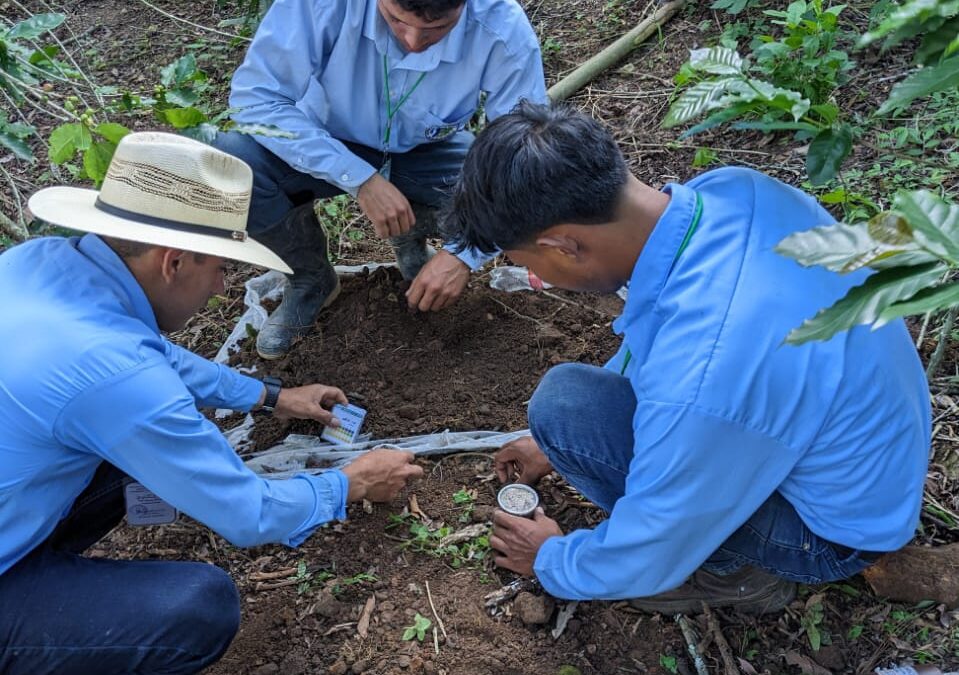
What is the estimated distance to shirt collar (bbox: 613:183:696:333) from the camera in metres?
1.75

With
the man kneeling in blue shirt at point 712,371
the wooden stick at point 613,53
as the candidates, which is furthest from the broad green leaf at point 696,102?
the wooden stick at point 613,53

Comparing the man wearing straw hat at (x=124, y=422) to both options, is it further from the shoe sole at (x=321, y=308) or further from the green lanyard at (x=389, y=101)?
the shoe sole at (x=321, y=308)

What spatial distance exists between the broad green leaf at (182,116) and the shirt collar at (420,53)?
2.71ft

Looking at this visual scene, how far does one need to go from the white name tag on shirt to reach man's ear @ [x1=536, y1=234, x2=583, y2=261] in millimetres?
1307

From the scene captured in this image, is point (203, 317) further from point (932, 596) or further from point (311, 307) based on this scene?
point (932, 596)

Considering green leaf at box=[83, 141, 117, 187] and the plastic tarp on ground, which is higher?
green leaf at box=[83, 141, 117, 187]

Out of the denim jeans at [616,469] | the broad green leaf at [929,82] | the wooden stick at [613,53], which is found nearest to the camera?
the broad green leaf at [929,82]

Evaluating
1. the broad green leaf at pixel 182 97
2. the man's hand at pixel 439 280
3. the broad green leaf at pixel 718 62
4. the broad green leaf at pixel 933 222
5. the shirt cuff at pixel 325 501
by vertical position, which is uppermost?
the broad green leaf at pixel 933 222

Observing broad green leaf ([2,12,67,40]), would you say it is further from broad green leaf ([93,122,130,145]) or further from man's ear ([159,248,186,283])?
man's ear ([159,248,186,283])

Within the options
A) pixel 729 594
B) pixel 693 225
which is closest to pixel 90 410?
pixel 693 225

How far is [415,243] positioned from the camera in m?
3.43

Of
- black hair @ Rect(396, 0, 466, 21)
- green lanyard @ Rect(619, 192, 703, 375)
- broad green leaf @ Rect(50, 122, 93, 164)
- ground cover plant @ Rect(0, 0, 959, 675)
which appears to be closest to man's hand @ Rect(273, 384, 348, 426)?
ground cover plant @ Rect(0, 0, 959, 675)

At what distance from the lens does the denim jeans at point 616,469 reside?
200 centimetres

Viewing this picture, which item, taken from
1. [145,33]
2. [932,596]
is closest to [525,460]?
[932,596]
